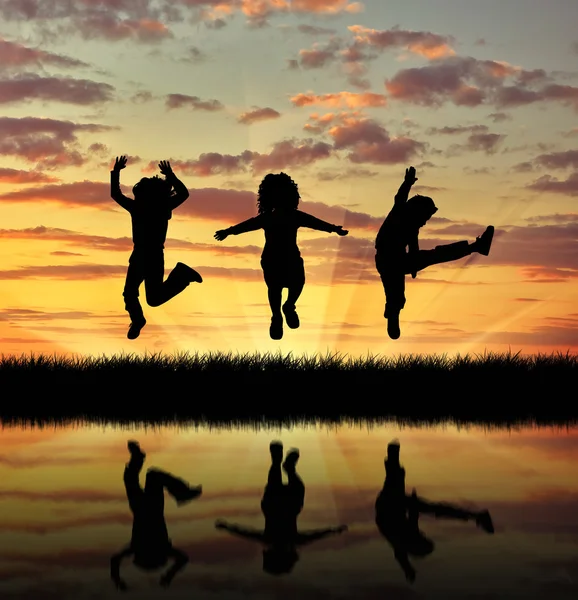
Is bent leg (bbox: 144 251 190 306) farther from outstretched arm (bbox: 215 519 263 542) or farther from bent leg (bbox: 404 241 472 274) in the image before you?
outstretched arm (bbox: 215 519 263 542)

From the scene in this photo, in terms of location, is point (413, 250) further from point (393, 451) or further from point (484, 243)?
point (393, 451)

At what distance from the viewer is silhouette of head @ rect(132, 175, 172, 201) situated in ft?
56.5

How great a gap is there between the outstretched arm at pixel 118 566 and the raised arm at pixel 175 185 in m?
11.1

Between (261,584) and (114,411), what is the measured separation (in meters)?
11.2

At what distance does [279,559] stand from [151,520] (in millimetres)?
1532

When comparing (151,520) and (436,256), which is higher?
(436,256)

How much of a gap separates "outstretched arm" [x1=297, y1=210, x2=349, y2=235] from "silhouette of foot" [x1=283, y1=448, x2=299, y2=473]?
616cm

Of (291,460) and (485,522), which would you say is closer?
(485,522)

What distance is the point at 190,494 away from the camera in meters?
8.48

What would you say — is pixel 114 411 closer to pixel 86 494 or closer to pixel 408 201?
pixel 408 201

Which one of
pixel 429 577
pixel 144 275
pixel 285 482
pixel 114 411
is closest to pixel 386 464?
pixel 285 482

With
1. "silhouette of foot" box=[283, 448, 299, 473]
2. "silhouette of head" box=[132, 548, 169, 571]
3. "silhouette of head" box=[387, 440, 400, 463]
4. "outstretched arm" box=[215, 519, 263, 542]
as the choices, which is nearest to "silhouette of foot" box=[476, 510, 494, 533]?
"outstretched arm" box=[215, 519, 263, 542]

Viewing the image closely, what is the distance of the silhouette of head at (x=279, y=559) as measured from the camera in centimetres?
599

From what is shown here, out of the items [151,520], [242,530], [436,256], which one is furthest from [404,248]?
[242,530]
